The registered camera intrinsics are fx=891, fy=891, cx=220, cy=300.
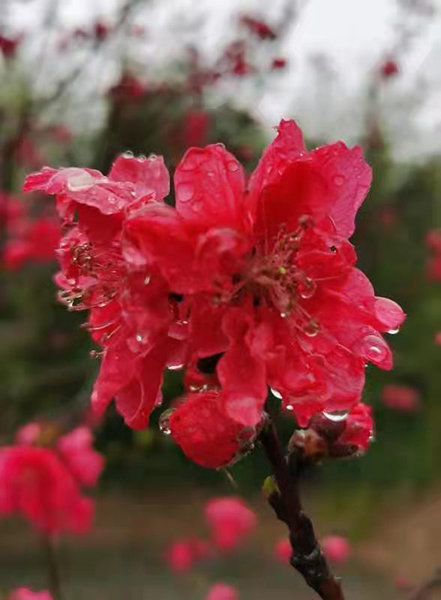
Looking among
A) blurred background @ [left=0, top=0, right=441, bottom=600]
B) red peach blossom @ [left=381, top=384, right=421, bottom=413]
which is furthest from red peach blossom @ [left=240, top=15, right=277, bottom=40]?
red peach blossom @ [left=381, top=384, right=421, bottom=413]

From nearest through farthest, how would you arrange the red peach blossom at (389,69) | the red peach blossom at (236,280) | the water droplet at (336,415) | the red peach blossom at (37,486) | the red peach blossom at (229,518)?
1. the red peach blossom at (236,280)
2. the water droplet at (336,415)
3. the red peach blossom at (37,486)
4. the red peach blossom at (389,69)
5. the red peach blossom at (229,518)

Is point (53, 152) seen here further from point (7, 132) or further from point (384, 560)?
point (384, 560)

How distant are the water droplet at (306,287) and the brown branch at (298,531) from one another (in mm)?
110

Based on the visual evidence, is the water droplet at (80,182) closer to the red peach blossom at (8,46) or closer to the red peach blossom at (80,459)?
the red peach blossom at (80,459)

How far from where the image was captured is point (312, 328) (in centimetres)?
70

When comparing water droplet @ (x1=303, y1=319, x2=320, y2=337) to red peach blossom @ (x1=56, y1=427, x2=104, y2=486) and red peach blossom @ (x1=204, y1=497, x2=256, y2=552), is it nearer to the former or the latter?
red peach blossom @ (x1=56, y1=427, x2=104, y2=486)

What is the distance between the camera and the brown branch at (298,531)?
72 cm

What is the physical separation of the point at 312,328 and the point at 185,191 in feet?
0.48

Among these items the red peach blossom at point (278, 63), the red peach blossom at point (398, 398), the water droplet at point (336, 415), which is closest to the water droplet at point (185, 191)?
the water droplet at point (336, 415)

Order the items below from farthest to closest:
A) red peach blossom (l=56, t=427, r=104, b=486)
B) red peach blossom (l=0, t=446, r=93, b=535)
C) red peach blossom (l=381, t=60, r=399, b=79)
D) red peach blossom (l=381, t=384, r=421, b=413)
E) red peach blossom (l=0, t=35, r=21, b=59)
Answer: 1. red peach blossom (l=381, t=384, r=421, b=413)
2. red peach blossom (l=381, t=60, r=399, b=79)
3. red peach blossom (l=0, t=35, r=21, b=59)
4. red peach blossom (l=56, t=427, r=104, b=486)
5. red peach blossom (l=0, t=446, r=93, b=535)

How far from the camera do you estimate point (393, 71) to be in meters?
3.69

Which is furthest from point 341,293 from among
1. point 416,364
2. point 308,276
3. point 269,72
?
point 416,364

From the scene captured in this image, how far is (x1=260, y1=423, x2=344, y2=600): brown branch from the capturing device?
28.3 inches

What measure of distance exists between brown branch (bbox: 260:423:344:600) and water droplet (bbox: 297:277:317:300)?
0.36 feet
